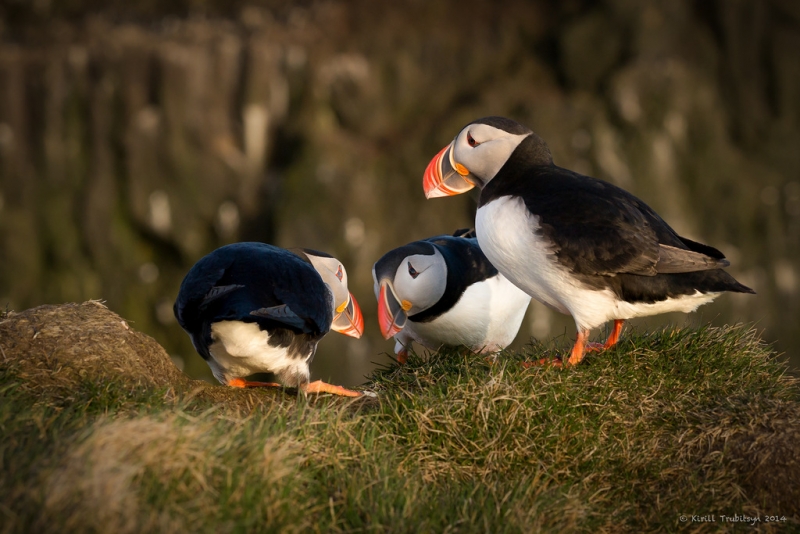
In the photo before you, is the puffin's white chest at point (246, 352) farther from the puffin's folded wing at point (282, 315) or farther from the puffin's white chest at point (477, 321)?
the puffin's white chest at point (477, 321)

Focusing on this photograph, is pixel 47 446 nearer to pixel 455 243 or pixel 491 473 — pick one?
pixel 491 473

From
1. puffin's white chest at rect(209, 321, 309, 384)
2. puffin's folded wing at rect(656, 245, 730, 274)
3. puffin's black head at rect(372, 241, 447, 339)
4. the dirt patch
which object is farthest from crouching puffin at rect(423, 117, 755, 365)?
the dirt patch

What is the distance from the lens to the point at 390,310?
521 centimetres

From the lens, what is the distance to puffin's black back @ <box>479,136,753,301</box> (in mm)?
4098

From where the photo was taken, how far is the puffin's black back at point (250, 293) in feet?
13.9

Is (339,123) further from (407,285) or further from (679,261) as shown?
(679,261)

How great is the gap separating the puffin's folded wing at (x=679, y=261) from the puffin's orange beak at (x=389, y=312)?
171 centimetres

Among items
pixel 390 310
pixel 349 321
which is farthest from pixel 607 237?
pixel 349 321

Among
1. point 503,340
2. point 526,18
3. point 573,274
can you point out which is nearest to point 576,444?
point 573,274

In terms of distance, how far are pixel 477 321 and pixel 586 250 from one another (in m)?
1.41

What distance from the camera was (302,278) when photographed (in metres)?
4.55

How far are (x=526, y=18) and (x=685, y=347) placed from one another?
9.77m

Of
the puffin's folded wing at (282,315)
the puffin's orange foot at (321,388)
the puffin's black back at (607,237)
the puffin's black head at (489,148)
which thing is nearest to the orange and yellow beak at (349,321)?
the puffin's orange foot at (321,388)

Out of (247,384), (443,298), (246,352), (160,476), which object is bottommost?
(247,384)
